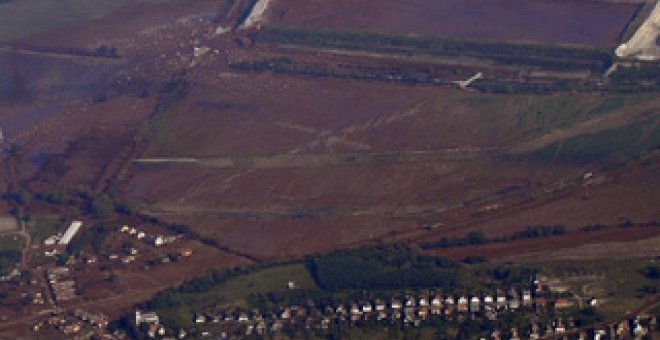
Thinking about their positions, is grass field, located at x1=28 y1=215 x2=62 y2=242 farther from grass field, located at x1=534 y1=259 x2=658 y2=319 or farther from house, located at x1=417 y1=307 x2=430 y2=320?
grass field, located at x1=534 y1=259 x2=658 y2=319

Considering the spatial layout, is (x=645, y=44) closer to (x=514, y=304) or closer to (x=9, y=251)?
(x=514, y=304)

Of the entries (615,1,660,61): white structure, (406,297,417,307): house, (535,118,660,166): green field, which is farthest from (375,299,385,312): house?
(615,1,660,61): white structure

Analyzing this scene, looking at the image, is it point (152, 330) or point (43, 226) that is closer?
point (152, 330)

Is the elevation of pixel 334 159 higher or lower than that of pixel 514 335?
higher

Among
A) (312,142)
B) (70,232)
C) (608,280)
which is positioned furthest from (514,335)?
(70,232)

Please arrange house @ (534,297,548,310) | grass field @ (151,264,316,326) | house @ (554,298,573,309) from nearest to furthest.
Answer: house @ (554,298,573,309), house @ (534,297,548,310), grass field @ (151,264,316,326)

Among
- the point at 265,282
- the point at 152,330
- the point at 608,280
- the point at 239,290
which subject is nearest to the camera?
the point at 608,280

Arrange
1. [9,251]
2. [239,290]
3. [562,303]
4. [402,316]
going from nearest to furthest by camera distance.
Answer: [562,303]
[402,316]
[239,290]
[9,251]
